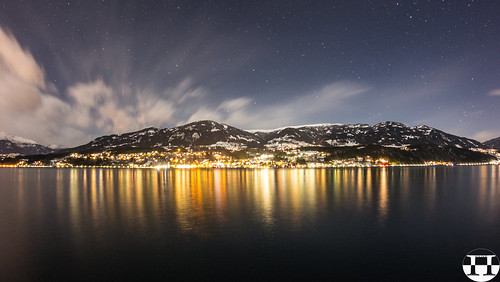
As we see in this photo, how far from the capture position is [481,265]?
20609 mm

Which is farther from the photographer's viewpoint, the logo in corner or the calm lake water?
the calm lake water

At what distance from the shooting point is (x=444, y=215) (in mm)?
39062

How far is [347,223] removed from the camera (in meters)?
33.8

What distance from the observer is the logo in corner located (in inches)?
734

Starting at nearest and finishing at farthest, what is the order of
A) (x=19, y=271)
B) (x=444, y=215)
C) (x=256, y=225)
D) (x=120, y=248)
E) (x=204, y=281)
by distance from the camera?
1. (x=204, y=281)
2. (x=19, y=271)
3. (x=120, y=248)
4. (x=256, y=225)
5. (x=444, y=215)

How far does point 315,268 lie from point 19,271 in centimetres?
2124

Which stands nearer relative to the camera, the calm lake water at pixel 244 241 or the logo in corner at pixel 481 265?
the logo in corner at pixel 481 265

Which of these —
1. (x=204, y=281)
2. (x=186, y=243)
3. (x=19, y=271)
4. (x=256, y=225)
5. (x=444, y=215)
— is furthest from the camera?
(x=444, y=215)

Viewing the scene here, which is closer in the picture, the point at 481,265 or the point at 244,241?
the point at 481,265

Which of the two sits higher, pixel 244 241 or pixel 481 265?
pixel 244 241

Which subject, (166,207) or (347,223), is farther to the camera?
(166,207)

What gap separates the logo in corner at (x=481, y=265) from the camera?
61.2ft

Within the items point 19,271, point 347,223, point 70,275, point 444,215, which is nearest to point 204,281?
point 70,275

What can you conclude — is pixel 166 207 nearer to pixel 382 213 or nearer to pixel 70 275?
pixel 70 275
